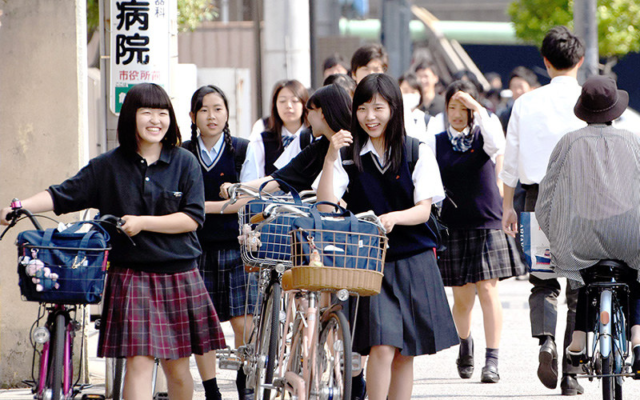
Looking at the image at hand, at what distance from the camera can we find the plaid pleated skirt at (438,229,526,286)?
7449 millimetres

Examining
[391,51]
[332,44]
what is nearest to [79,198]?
[391,51]

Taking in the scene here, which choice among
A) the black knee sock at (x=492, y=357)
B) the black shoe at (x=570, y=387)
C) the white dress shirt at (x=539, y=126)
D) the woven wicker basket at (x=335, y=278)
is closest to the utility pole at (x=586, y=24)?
the black knee sock at (x=492, y=357)

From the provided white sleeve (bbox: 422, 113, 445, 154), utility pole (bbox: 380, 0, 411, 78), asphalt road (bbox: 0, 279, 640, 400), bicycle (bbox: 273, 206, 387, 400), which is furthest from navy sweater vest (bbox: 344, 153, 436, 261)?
utility pole (bbox: 380, 0, 411, 78)

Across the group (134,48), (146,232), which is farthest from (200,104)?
(146,232)

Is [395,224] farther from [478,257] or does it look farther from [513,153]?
[478,257]

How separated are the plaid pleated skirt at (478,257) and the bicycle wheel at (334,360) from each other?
8.64ft

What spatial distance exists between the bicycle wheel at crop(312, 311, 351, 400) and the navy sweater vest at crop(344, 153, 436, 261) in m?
0.57

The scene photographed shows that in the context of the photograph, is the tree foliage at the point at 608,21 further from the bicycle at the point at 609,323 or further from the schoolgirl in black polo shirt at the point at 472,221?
the bicycle at the point at 609,323

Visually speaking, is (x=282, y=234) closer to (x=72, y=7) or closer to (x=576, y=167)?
(x=576, y=167)

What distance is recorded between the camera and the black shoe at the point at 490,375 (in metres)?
7.27

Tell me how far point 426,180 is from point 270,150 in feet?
7.39

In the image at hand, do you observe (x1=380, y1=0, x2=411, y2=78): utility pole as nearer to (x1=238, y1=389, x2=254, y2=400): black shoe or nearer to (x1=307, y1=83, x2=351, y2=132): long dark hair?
(x1=238, y1=389, x2=254, y2=400): black shoe

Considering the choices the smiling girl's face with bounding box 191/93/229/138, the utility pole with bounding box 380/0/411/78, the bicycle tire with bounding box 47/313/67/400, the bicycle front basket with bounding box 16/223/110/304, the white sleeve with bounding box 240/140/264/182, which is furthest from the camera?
the utility pole with bounding box 380/0/411/78

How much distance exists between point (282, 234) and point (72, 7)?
8.35 feet
